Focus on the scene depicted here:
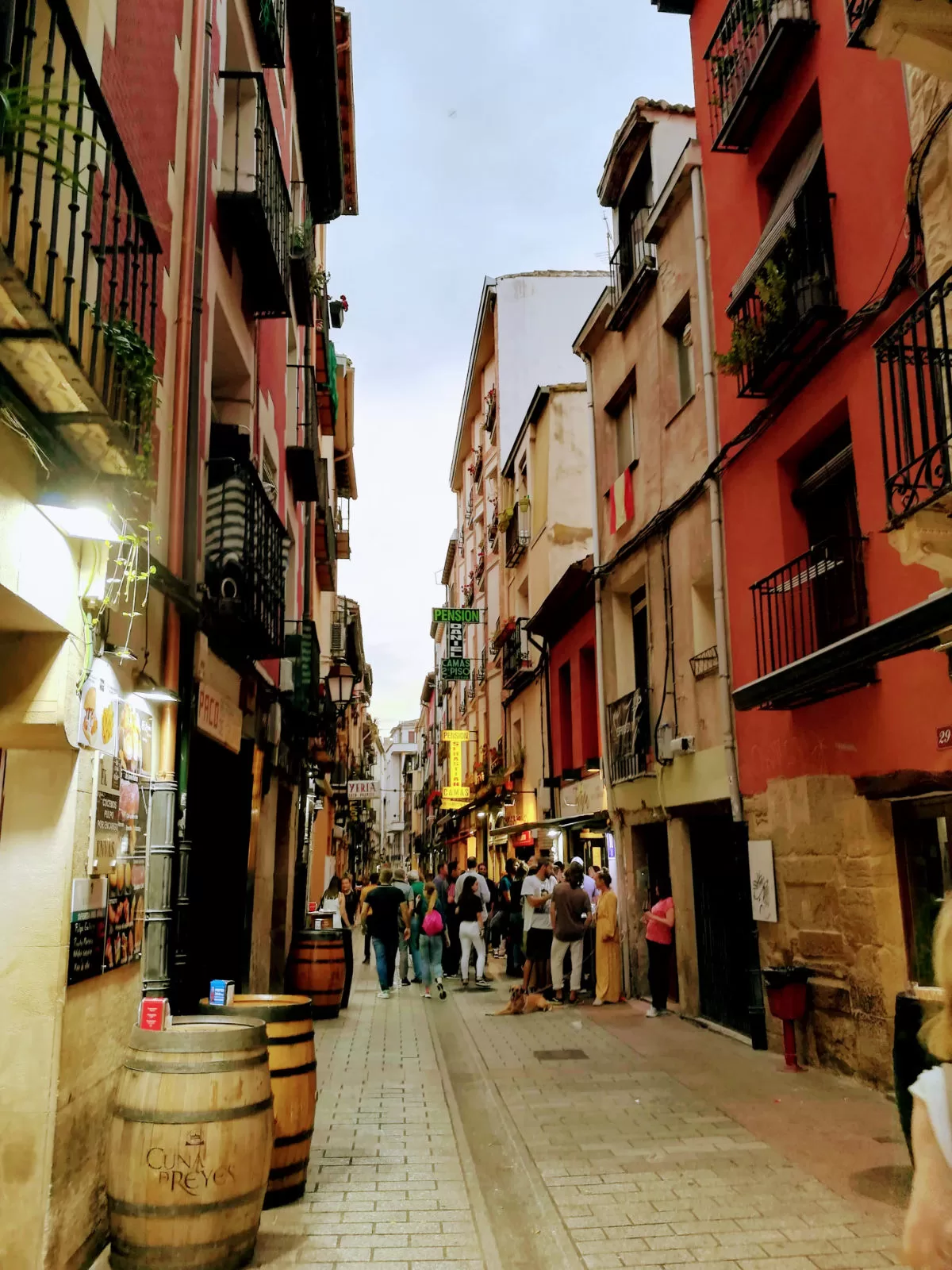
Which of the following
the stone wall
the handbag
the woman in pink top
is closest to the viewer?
the stone wall

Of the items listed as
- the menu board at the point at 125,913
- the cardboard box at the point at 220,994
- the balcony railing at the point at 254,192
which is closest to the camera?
the menu board at the point at 125,913

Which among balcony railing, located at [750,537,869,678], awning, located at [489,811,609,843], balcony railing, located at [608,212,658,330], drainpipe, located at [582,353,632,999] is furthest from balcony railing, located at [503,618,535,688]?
balcony railing, located at [750,537,869,678]

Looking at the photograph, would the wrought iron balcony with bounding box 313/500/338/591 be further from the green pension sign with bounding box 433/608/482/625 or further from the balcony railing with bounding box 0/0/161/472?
the balcony railing with bounding box 0/0/161/472

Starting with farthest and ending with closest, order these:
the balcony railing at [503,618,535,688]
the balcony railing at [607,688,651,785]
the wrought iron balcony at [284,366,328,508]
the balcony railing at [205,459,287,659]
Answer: the balcony railing at [503,618,535,688], the wrought iron balcony at [284,366,328,508], the balcony railing at [607,688,651,785], the balcony railing at [205,459,287,659]

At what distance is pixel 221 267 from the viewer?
859 centimetres

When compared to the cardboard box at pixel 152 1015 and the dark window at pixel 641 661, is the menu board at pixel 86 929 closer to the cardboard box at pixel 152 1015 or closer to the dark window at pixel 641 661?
the cardboard box at pixel 152 1015

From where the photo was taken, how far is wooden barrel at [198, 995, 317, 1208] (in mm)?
5273

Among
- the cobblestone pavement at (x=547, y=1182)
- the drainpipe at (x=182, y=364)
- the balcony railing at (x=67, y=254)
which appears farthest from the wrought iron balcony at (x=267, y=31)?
the cobblestone pavement at (x=547, y=1182)

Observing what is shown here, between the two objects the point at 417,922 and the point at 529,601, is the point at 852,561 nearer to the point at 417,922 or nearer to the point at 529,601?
the point at 417,922

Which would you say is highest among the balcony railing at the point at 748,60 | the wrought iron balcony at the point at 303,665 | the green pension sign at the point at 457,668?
the balcony railing at the point at 748,60

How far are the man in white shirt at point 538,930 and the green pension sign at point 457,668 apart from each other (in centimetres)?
1785

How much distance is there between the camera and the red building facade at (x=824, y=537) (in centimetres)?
766

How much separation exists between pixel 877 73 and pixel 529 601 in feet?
53.5

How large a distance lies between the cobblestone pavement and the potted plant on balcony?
16.6 m
